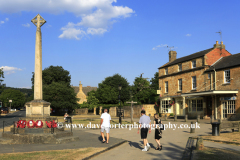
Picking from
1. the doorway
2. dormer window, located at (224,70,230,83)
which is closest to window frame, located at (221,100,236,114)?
dormer window, located at (224,70,230,83)

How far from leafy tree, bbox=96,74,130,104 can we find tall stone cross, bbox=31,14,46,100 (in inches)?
1844

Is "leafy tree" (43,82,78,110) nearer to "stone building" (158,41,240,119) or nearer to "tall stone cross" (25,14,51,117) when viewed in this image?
"stone building" (158,41,240,119)

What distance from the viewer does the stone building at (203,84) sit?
28.4 m

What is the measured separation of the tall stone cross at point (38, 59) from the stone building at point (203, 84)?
20.5m

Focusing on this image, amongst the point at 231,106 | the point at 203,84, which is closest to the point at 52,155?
the point at 231,106

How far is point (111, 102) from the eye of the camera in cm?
6194

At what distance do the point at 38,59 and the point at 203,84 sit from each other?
82.0ft

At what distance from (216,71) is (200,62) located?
3.53 m

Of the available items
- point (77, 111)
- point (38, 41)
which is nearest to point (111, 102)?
point (77, 111)

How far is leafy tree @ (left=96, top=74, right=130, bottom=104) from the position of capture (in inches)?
2414

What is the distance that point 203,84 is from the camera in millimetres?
33000

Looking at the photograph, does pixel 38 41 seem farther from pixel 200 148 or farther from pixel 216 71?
pixel 216 71

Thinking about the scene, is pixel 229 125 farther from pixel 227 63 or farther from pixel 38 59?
pixel 227 63

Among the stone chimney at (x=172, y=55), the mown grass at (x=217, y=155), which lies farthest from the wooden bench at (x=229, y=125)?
the stone chimney at (x=172, y=55)
